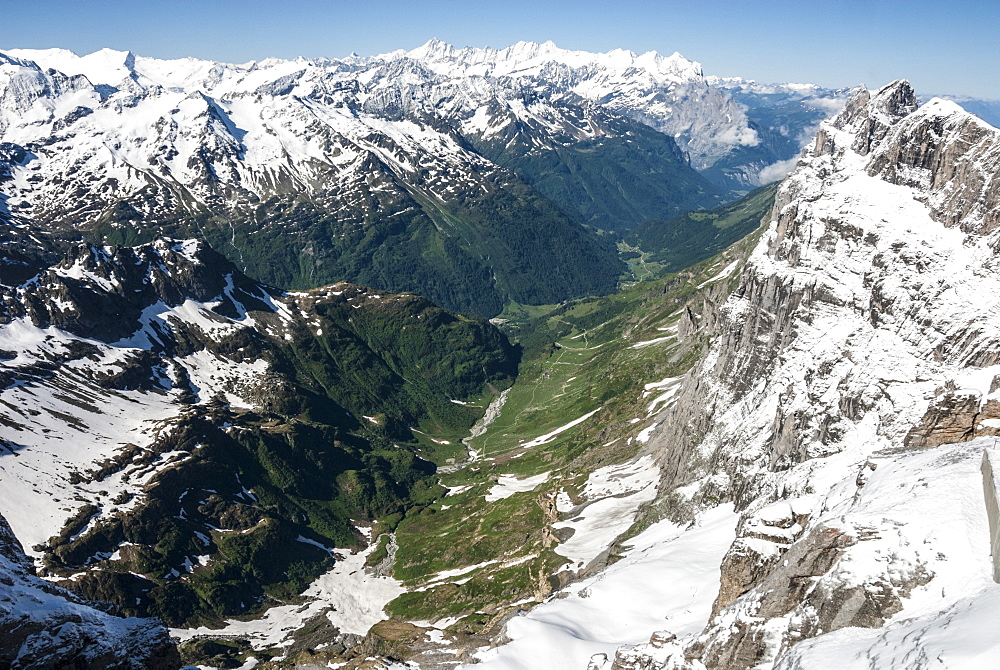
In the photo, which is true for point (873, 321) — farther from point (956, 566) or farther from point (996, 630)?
point (996, 630)

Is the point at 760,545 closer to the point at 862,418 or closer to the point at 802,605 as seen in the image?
the point at 802,605

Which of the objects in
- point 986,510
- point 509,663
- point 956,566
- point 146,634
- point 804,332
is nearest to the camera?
point 956,566

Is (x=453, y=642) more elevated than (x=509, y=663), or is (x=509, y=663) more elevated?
(x=509, y=663)

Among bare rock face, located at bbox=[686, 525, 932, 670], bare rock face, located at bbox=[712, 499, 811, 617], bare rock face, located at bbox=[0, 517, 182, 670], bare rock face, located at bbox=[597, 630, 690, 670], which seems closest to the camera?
bare rock face, located at bbox=[686, 525, 932, 670]

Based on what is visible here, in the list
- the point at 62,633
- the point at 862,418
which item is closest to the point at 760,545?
the point at 862,418

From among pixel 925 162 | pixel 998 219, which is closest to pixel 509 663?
pixel 998 219

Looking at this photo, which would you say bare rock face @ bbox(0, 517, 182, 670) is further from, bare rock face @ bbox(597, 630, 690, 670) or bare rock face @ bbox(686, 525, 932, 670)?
bare rock face @ bbox(686, 525, 932, 670)

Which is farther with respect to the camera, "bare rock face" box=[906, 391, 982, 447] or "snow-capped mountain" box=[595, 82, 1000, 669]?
"bare rock face" box=[906, 391, 982, 447]

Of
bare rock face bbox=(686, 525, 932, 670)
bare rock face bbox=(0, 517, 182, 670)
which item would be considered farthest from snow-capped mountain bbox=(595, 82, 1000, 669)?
bare rock face bbox=(0, 517, 182, 670)
